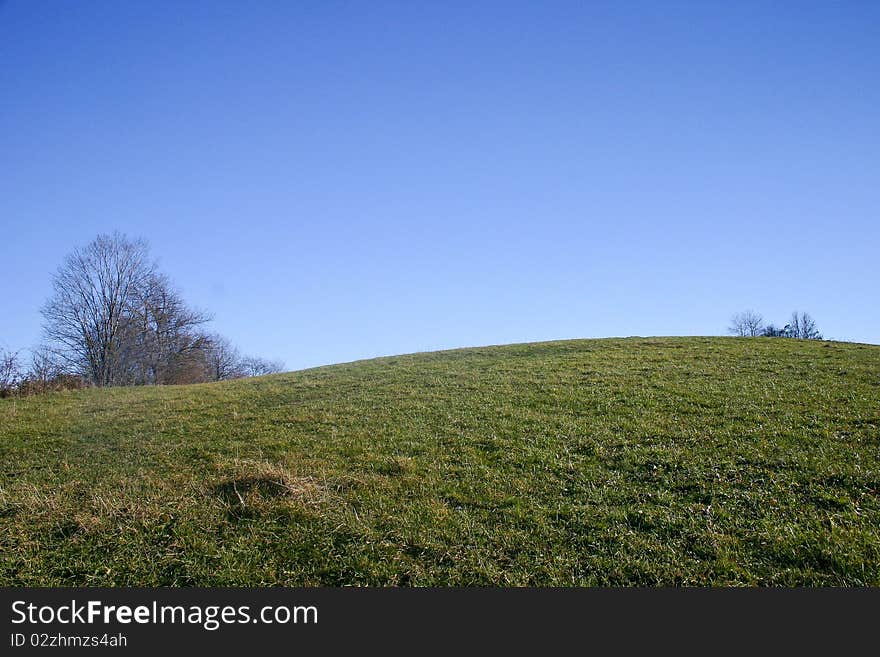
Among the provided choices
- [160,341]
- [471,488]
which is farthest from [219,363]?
[471,488]

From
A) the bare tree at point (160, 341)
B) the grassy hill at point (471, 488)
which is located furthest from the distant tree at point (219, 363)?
the grassy hill at point (471, 488)

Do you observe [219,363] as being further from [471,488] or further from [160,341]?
[471,488]

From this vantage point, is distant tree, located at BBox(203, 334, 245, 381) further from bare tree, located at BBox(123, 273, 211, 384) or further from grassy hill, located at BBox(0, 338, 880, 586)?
grassy hill, located at BBox(0, 338, 880, 586)

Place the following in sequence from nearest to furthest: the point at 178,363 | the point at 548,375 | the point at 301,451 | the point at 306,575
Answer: the point at 306,575 < the point at 301,451 < the point at 548,375 < the point at 178,363

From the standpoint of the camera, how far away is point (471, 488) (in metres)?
9.45

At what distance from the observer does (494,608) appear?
20.8ft

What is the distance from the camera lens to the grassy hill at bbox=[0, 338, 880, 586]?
706 cm

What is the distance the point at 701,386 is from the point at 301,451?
1200 centimetres

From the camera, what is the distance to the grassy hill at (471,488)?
23.2ft

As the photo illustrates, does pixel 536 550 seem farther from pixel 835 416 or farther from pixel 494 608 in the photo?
pixel 835 416

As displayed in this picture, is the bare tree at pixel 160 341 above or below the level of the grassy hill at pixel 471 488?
above

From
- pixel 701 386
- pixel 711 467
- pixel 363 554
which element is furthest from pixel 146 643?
pixel 701 386

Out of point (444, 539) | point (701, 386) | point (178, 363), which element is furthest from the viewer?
point (178, 363)

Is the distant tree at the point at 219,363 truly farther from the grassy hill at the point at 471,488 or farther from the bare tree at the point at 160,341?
the grassy hill at the point at 471,488
